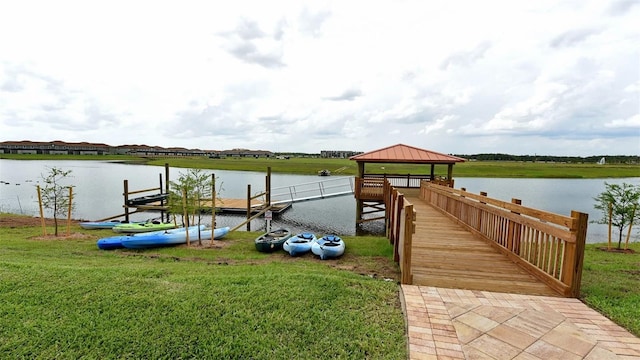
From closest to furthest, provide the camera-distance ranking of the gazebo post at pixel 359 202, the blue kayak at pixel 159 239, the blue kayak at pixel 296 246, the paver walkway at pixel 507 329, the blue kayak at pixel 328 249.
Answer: the paver walkway at pixel 507 329 < the blue kayak at pixel 328 249 < the blue kayak at pixel 296 246 < the blue kayak at pixel 159 239 < the gazebo post at pixel 359 202

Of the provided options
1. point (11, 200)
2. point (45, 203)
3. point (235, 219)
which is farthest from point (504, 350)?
point (11, 200)

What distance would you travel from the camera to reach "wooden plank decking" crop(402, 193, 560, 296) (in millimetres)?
4484

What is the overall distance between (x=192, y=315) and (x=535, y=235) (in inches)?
198

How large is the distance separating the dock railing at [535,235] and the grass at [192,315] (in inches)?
87.0

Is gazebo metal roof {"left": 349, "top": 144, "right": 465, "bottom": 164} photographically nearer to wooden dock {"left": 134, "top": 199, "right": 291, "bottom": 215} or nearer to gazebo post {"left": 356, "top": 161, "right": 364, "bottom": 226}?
gazebo post {"left": 356, "top": 161, "right": 364, "bottom": 226}

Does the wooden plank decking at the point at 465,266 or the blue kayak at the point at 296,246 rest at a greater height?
the wooden plank decking at the point at 465,266

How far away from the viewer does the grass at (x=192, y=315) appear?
10.1ft

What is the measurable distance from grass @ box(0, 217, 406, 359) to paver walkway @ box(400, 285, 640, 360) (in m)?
0.24

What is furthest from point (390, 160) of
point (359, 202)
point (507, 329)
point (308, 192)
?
point (308, 192)

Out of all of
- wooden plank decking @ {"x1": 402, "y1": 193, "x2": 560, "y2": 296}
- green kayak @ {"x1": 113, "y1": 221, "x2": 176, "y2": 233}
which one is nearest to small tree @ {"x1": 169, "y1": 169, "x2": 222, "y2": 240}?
green kayak @ {"x1": 113, "y1": 221, "x2": 176, "y2": 233}

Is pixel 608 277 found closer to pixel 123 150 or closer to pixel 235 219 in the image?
pixel 235 219

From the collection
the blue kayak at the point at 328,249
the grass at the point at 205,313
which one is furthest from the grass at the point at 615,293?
the blue kayak at the point at 328,249

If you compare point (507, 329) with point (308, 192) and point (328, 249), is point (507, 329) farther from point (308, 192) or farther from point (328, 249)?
point (308, 192)

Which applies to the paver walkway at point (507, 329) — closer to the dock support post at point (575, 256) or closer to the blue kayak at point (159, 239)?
the dock support post at point (575, 256)
